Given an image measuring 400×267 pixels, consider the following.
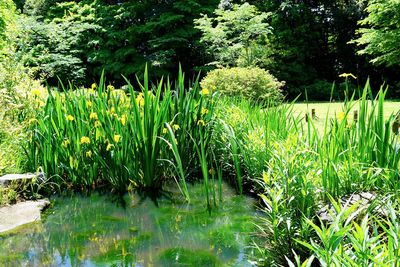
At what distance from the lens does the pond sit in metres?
2.46

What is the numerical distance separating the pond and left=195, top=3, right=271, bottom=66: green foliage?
932 cm

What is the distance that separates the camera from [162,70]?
1427 centimetres

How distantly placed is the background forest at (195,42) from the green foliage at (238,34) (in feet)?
0.47

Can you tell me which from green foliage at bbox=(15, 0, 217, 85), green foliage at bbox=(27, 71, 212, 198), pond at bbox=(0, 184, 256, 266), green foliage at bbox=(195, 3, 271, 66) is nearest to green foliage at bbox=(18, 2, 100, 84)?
green foliage at bbox=(15, 0, 217, 85)

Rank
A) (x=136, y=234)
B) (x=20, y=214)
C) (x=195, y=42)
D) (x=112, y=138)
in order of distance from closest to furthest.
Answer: (x=136, y=234) < (x=20, y=214) < (x=112, y=138) < (x=195, y=42)

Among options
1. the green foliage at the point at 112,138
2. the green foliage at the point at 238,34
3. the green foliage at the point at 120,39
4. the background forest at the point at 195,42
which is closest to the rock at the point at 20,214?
the green foliage at the point at 112,138

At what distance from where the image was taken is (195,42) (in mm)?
14484

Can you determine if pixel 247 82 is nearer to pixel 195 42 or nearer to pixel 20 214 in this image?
pixel 195 42

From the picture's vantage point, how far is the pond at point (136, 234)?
8.09ft

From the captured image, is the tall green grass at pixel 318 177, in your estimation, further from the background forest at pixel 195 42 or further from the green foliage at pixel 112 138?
the background forest at pixel 195 42

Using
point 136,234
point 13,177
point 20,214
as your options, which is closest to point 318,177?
point 136,234

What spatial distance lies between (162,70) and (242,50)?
289cm

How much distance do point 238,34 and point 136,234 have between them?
37.8ft

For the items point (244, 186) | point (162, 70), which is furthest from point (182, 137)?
point (162, 70)
